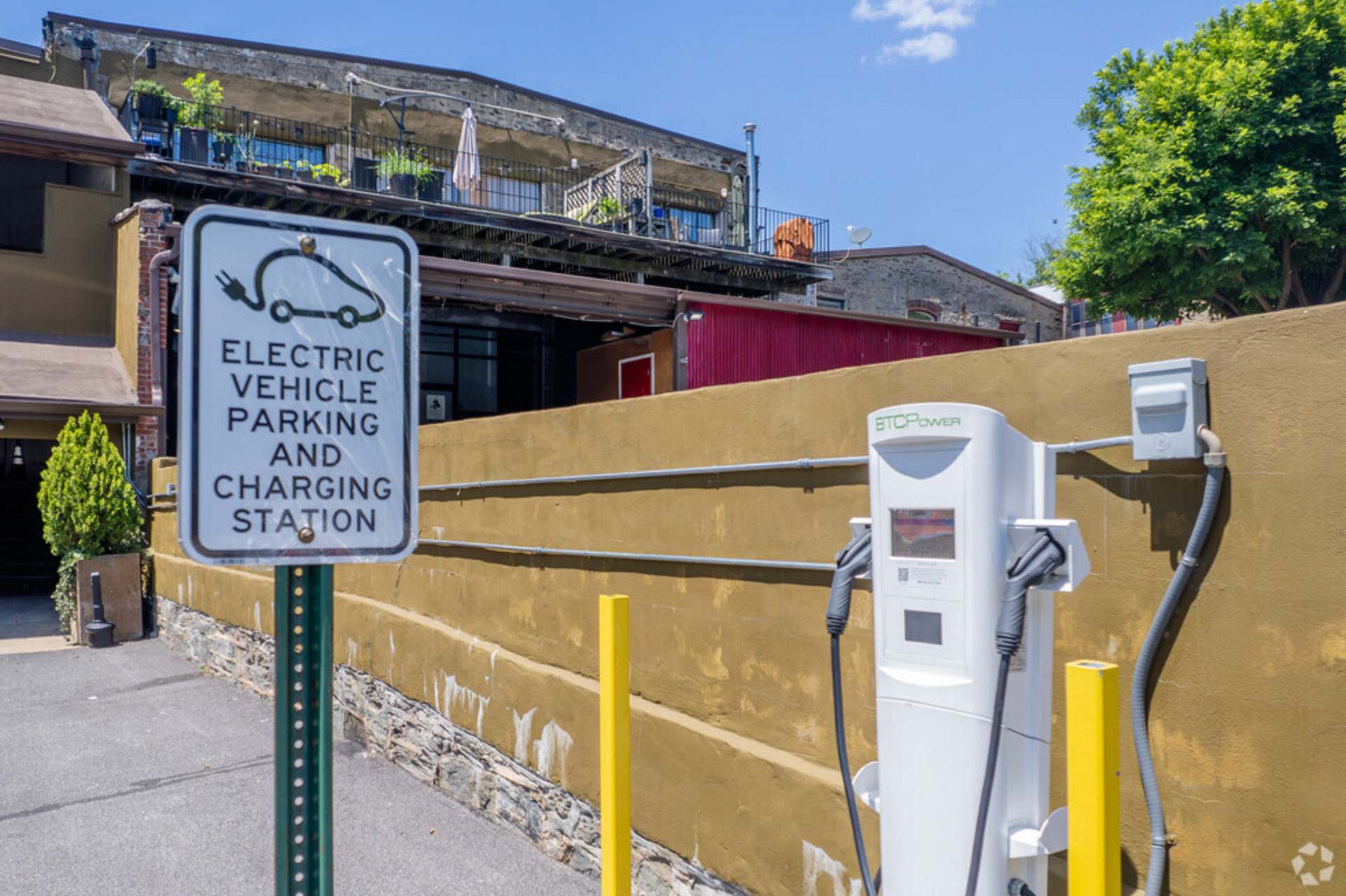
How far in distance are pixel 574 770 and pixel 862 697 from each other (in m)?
2.09

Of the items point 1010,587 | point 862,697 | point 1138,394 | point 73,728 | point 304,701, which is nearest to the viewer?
point 304,701

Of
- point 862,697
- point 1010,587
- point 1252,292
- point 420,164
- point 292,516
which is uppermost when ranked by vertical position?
point 420,164

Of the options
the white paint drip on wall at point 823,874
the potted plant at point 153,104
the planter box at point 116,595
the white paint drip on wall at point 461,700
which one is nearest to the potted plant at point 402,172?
the potted plant at point 153,104

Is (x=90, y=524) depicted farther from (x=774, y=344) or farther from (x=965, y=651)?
(x=965, y=651)

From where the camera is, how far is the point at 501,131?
25047mm

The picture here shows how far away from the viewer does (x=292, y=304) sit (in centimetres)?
203

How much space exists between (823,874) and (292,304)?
302 centimetres

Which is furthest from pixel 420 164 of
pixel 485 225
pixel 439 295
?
pixel 439 295

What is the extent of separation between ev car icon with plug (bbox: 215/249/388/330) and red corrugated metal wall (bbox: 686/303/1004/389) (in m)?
11.8

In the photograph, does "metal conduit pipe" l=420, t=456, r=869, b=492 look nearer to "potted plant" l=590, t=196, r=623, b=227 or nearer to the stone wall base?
the stone wall base

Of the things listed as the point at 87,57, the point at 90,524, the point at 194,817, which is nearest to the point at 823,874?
the point at 194,817

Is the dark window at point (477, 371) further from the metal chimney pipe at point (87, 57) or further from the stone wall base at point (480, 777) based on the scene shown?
the stone wall base at point (480, 777)

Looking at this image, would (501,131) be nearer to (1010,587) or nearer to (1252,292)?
(1252,292)

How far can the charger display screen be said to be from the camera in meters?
2.61
